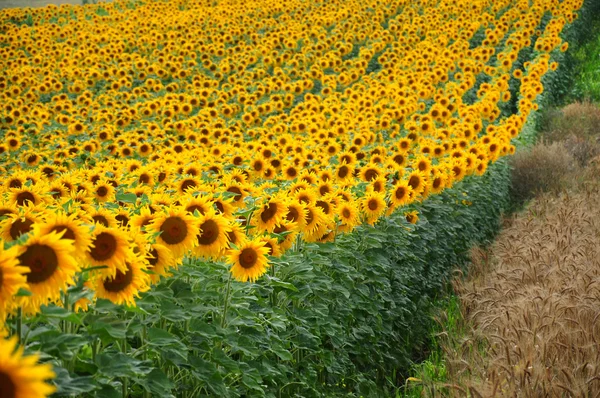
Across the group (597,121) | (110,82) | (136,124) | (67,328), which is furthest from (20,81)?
(67,328)

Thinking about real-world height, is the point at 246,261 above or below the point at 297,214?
above

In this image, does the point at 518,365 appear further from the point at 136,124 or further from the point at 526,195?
the point at 136,124

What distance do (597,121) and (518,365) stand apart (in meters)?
12.1

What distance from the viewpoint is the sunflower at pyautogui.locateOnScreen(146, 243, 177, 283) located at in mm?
3199

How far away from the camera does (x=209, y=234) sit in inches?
139

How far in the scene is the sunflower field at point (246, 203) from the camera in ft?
8.93

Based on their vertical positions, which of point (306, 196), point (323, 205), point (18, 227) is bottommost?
point (323, 205)

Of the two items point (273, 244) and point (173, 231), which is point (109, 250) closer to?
point (173, 231)

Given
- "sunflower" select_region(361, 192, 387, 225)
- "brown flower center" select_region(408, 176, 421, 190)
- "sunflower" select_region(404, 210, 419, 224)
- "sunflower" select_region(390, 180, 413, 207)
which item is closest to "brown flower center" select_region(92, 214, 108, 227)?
"sunflower" select_region(361, 192, 387, 225)

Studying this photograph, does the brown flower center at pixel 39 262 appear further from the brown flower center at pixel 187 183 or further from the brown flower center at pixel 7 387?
the brown flower center at pixel 187 183

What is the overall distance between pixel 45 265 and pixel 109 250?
451 millimetres

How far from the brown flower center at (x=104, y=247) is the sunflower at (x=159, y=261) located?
0.40m

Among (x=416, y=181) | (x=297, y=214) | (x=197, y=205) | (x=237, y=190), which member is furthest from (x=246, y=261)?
(x=416, y=181)

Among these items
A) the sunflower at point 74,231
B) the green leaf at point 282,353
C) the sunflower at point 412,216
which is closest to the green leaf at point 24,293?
the sunflower at point 74,231
